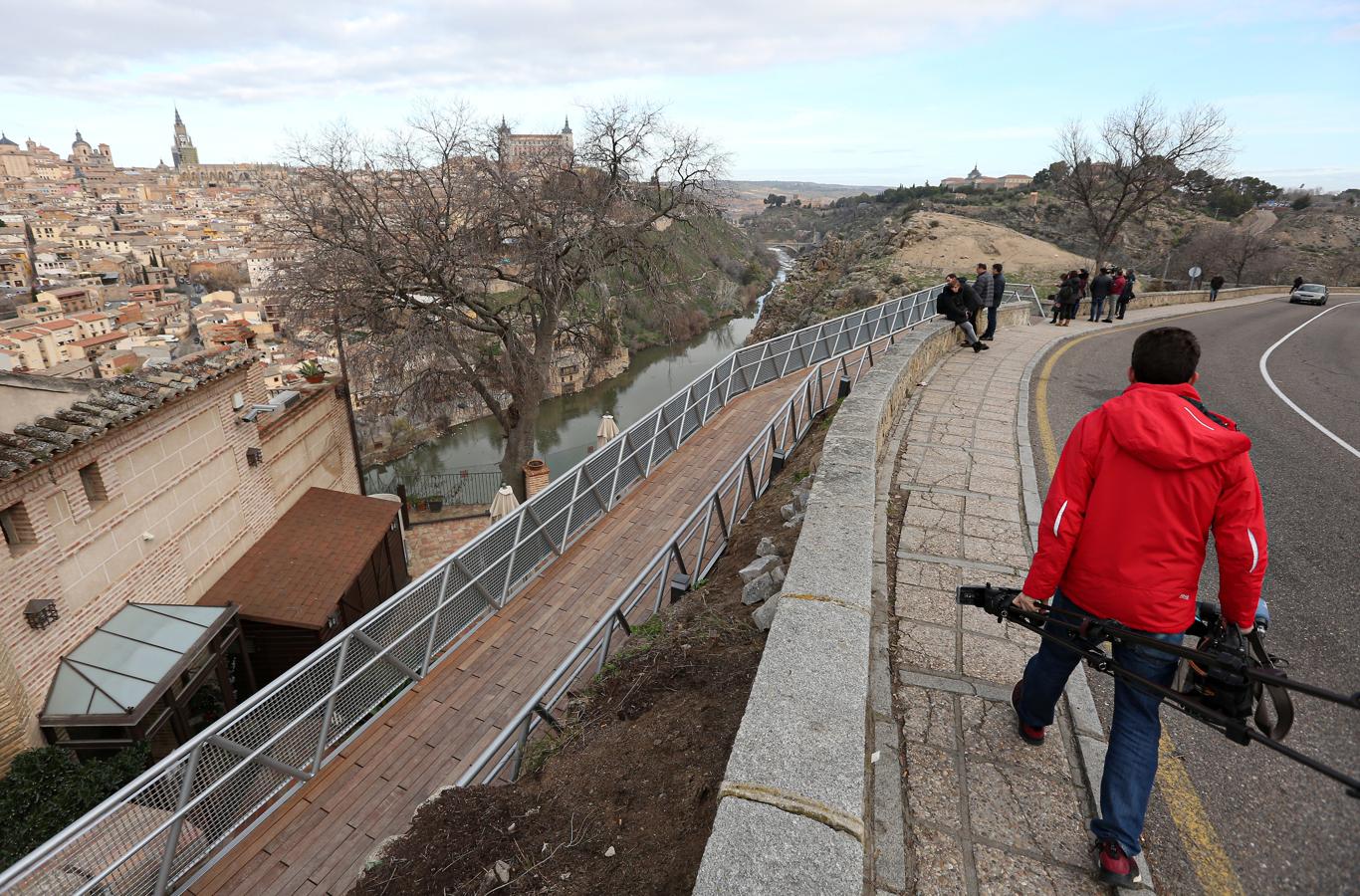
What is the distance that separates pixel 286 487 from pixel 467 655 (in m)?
8.03

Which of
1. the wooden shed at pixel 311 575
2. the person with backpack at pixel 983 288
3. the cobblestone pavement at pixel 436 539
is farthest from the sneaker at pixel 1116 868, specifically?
the cobblestone pavement at pixel 436 539

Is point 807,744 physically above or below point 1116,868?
above

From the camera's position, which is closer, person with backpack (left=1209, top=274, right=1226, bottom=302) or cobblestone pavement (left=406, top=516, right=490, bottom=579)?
cobblestone pavement (left=406, top=516, right=490, bottom=579)

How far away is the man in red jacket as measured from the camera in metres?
2.26

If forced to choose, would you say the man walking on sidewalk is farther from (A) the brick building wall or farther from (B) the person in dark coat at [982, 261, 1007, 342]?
(A) the brick building wall

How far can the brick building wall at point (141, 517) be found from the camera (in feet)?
22.2

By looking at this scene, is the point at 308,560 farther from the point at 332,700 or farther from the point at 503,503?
the point at 332,700

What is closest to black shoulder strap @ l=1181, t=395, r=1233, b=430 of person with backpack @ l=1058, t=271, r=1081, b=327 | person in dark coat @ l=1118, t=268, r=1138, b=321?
person with backpack @ l=1058, t=271, r=1081, b=327

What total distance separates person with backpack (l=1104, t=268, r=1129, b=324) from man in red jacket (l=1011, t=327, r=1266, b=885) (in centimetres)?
1844

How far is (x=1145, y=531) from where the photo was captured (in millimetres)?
2350

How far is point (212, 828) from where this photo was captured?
4586 millimetres

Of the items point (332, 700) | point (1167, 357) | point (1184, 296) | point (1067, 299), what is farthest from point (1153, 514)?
point (1184, 296)

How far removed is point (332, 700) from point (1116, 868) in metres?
5.30

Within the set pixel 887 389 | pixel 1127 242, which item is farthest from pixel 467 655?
pixel 1127 242
